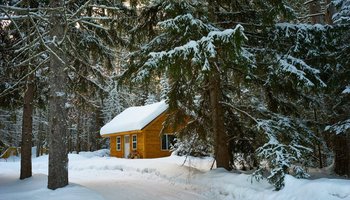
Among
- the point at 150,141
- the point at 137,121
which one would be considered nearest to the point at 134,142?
the point at 150,141

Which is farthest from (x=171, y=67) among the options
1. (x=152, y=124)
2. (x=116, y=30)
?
(x=152, y=124)

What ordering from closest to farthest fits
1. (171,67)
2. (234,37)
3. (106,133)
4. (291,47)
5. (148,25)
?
(234,37)
(171,67)
(291,47)
(148,25)
(106,133)

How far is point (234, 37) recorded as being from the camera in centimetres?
672

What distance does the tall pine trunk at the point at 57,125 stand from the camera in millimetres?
8117

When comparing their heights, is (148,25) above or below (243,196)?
above

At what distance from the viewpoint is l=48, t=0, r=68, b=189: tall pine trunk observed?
8.12 m

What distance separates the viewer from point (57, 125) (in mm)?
8289

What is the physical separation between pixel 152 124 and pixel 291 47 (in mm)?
16940

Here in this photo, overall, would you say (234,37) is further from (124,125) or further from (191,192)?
(124,125)

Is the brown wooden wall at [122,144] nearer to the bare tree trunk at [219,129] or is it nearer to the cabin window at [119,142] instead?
the cabin window at [119,142]

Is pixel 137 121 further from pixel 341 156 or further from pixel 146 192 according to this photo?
pixel 341 156

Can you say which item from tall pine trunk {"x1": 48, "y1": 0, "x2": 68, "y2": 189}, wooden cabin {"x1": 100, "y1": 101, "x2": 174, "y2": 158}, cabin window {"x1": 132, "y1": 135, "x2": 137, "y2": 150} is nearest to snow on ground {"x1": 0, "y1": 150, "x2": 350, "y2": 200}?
tall pine trunk {"x1": 48, "y1": 0, "x2": 68, "y2": 189}

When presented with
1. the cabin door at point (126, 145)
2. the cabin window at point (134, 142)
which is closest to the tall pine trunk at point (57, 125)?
the cabin window at point (134, 142)

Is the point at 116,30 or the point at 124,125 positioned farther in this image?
the point at 124,125
